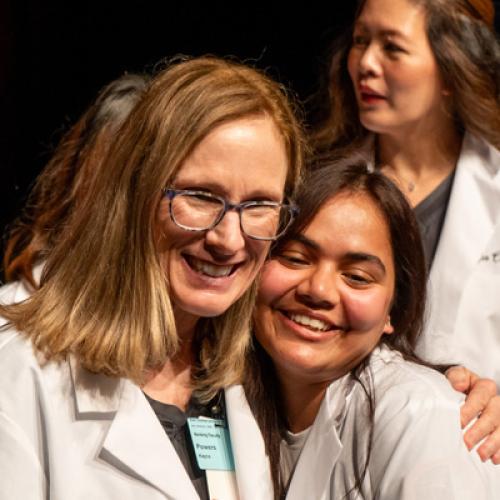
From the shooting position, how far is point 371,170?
227cm

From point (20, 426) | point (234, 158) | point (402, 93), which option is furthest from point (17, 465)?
point (402, 93)

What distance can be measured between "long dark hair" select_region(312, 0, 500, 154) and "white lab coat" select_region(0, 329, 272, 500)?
1.26m

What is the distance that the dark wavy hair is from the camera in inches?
106

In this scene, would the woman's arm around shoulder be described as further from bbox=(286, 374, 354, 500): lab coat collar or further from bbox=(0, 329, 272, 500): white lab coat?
bbox=(0, 329, 272, 500): white lab coat

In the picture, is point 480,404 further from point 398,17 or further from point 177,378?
point 398,17

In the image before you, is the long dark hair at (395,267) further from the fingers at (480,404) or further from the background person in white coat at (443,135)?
the background person in white coat at (443,135)

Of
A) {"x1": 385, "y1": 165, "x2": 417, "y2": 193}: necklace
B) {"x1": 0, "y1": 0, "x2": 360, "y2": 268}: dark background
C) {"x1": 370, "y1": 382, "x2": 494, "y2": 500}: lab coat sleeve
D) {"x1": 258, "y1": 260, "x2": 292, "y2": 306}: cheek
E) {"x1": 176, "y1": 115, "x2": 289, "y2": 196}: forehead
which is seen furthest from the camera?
{"x1": 0, "y1": 0, "x2": 360, "y2": 268}: dark background

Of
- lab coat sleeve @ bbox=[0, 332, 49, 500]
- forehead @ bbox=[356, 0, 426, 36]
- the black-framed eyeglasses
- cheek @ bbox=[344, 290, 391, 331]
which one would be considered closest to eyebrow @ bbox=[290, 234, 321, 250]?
cheek @ bbox=[344, 290, 391, 331]

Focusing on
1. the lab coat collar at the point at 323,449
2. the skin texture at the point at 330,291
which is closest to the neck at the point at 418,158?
the skin texture at the point at 330,291

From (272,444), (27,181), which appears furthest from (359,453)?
(27,181)

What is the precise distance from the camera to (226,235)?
6.07ft

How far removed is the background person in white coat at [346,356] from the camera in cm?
203

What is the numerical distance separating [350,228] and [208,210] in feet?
1.36

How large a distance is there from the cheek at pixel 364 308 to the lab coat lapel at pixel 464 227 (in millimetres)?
683
